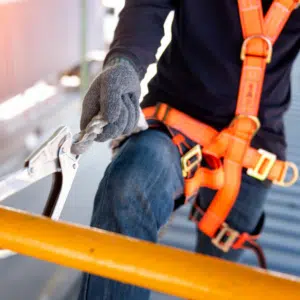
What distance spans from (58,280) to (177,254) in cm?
120

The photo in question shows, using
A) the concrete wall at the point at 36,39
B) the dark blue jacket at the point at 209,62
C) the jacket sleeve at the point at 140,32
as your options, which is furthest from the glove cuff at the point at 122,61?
the concrete wall at the point at 36,39

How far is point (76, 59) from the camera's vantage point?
3.51 metres

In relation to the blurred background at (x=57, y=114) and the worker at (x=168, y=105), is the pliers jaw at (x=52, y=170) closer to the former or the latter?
the worker at (x=168, y=105)

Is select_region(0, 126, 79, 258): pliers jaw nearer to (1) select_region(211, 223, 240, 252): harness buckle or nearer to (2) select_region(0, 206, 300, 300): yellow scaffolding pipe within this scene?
(2) select_region(0, 206, 300, 300): yellow scaffolding pipe

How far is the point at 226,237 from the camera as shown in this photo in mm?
1279

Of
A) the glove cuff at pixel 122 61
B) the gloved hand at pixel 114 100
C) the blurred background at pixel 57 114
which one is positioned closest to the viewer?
the gloved hand at pixel 114 100

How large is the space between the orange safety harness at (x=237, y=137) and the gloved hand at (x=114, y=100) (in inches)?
9.3

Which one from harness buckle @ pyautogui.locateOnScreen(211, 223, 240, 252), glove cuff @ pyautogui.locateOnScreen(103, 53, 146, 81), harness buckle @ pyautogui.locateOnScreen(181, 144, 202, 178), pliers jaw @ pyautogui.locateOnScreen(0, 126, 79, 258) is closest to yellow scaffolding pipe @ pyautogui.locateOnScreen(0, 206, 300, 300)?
pliers jaw @ pyautogui.locateOnScreen(0, 126, 79, 258)

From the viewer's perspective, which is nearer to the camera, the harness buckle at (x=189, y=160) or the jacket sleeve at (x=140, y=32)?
the jacket sleeve at (x=140, y=32)

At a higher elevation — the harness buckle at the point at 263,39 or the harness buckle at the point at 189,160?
the harness buckle at the point at 263,39

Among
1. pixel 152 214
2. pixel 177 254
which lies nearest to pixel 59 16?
pixel 152 214

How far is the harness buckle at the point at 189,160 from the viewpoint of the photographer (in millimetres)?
1014

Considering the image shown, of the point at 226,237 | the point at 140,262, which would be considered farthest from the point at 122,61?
the point at 226,237

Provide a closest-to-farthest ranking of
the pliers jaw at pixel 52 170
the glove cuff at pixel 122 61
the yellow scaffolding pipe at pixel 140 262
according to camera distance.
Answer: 1. the yellow scaffolding pipe at pixel 140 262
2. the pliers jaw at pixel 52 170
3. the glove cuff at pixel 122 61
